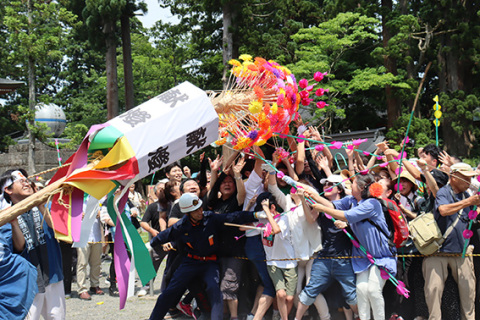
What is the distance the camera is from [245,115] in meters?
5.03

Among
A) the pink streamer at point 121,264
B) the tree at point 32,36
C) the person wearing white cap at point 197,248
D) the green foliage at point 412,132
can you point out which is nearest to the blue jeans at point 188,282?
the person wearing white cap at point 197,248

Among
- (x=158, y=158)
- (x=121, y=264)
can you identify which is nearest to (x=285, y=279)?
(x=121, y=264)

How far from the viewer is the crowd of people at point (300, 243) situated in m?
5.02

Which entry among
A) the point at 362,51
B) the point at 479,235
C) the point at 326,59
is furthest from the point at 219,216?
the point at 362,51

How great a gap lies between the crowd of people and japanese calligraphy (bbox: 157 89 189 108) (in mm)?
1567

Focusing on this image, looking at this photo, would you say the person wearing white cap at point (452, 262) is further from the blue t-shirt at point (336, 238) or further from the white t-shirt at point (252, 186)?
the white t-shirt at point (252, 186)

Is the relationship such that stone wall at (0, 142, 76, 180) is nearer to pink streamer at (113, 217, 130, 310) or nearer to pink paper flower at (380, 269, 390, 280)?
pink paper flower at (380, 269, 390, 280)

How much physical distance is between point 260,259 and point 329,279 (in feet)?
2.91

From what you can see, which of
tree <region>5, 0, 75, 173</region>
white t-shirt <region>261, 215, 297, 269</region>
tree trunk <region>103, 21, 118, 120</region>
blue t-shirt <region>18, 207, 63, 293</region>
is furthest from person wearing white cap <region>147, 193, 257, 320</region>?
tree trunk <region>103, 21, 118, 120</region>

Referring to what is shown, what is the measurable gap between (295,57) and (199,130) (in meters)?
15.4

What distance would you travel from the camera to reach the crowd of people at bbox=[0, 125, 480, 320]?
5.02 m

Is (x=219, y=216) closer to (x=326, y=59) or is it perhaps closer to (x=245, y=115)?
(x=245, y=115)

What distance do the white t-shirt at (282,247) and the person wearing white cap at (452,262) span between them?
4.79ft

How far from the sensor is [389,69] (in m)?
18.0
